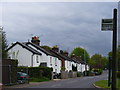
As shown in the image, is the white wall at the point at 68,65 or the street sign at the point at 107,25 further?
the white wall at the point at 68,65

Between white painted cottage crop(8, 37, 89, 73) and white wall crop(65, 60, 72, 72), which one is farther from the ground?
white painted cottage crop(8, 37, 89, 73)

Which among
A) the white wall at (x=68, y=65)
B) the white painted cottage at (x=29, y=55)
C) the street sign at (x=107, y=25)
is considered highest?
the street sign at (x=107, y=25)

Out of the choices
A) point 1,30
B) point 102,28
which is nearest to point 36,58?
point 1,30

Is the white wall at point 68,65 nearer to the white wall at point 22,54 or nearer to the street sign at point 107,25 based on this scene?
the white wall at point 22,54

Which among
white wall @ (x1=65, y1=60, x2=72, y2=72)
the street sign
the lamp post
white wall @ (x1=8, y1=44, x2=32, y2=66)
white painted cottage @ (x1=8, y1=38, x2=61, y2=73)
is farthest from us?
white wall @ (x1=65, y1=60, x2=72, y2=72)

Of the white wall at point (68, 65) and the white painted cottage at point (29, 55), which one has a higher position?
the white painted cottage at point (29, 55)

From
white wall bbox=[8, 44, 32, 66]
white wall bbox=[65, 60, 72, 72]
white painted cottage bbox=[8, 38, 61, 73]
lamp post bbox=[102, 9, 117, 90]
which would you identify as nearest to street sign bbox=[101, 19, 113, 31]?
lamp post bbox=[102, 9, 117, 90]

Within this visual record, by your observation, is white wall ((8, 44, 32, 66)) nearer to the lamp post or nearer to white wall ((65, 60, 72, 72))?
white wall ((65, 60, 72, 72))

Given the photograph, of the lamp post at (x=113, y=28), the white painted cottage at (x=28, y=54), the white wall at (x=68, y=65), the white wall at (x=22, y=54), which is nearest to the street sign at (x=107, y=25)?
the lamp post at (x=113, y=28)

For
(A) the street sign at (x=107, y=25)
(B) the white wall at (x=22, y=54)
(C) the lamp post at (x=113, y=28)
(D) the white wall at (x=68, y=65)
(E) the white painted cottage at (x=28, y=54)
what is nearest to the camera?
(C) the lamp post at (x=113, y=28)

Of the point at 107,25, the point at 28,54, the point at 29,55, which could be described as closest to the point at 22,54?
the point at 28,54

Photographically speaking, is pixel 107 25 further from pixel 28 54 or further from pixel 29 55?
pixel 28 54

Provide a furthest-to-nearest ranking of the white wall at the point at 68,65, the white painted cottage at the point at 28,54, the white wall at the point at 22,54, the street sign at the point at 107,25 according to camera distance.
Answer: the white wall at the point at 68,65
the white wall at the point at 22,54
the white painted cottage at the point at 28,54
the street sign at the point at 107,25

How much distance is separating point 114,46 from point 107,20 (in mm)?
1077
